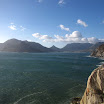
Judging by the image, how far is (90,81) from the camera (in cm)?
1584

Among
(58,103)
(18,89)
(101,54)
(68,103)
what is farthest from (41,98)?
(101,54)

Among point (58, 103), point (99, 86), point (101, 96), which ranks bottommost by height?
point (58, 103)

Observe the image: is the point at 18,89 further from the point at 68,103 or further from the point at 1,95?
the point at 68,103

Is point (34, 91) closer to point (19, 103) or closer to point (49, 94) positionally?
point (49, 94)

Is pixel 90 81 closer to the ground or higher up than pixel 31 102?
higher up

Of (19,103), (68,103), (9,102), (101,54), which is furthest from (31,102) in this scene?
(101,54)

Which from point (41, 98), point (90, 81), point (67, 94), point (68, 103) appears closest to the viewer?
point (90, 81)

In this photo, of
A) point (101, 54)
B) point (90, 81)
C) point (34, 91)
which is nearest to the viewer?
point (90, 81)

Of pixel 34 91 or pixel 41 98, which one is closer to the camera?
pixel 41 98

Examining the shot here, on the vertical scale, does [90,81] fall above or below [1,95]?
above

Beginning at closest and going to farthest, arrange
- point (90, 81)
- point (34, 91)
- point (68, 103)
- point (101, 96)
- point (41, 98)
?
point (101, 96), point (90, 81), point (68, 103), point (41, 98), point (34, 91)

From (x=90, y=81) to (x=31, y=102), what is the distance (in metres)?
14.8

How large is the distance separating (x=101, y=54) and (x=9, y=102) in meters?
165

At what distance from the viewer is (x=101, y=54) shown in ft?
538
